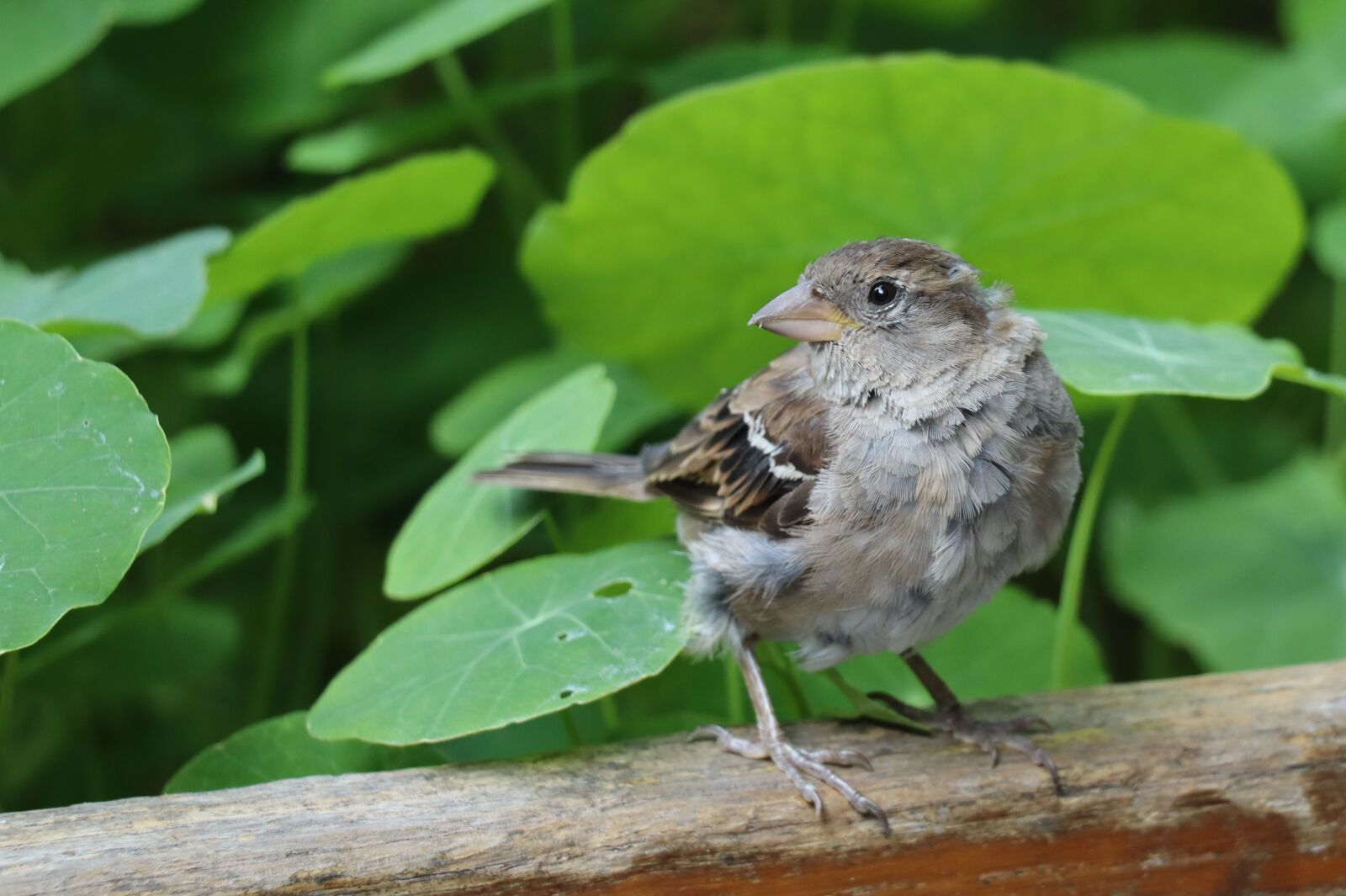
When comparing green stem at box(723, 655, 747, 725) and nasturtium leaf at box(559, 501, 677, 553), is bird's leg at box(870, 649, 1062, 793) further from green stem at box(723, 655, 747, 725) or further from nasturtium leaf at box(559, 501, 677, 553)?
nasturtium leaf at box(559, 501, 677, 553)

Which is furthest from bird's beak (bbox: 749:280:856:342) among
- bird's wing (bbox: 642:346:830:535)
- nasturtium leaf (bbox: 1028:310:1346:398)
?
nasturtium leaf (bbox: 1028:310:1346:398)

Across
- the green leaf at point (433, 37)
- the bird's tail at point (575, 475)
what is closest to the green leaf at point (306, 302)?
the green leaf at point (433, 37)

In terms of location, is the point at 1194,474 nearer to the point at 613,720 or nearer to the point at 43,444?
the point at 613,720

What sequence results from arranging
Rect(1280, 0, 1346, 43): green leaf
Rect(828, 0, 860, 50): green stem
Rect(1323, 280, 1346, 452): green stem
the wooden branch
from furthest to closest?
1. Rect(828, 0, 860, 50): green stem
2. Rect(1280, 0, 1346, 43): green leaf
3. Rect(1323, 280, 1346, 452): green stem
4. the wooden branch

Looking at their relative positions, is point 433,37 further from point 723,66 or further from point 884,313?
point 884,313

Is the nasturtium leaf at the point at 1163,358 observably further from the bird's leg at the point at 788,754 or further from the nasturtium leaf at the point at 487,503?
the nasturtium leaf at the point at 487,503

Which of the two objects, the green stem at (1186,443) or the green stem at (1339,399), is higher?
the green stem at (1339,399)

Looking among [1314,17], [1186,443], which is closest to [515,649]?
[1186,443]

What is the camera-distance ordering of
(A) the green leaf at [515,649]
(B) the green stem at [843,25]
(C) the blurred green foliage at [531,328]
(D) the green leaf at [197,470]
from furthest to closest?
1. (B) the green stem at [843,25]
2. (D) the green leaf at [197,470]
3. (C) the blurred green foliage at [531,328]
4. (A) the green leaf at [515,649]
